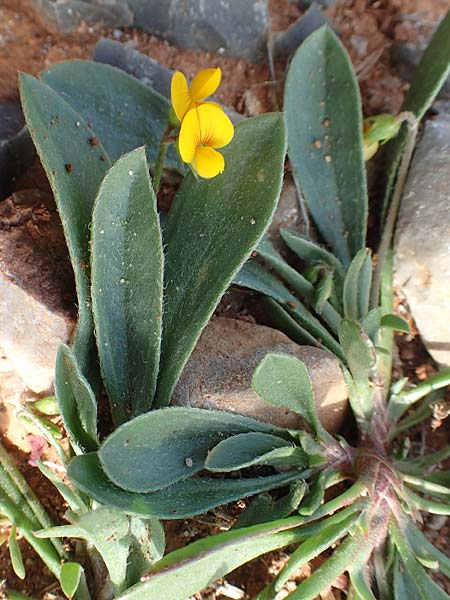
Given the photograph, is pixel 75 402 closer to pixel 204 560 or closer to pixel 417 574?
pixel 204 560

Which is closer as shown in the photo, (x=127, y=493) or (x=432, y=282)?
(x=127, y=493)

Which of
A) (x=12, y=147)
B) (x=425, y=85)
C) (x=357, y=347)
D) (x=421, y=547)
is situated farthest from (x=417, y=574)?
(x=12, y=147)

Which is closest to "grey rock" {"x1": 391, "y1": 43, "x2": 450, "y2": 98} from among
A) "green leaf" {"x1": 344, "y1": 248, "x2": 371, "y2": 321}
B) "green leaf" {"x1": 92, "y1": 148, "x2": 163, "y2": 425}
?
"green leaf" {"x1": 344, "y1": 248, "x2": 371, "y2": 321}

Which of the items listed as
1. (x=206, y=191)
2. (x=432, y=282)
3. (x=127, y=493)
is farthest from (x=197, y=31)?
(x=127, y=493)

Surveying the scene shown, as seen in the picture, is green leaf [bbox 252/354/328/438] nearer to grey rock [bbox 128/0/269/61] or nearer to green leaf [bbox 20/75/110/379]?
green leaf [bbox 20/75/110/379]

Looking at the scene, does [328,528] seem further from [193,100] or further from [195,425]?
[193,100]

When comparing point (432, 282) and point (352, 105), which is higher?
point (352, 105)

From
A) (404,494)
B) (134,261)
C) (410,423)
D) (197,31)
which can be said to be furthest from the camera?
(197,31)
